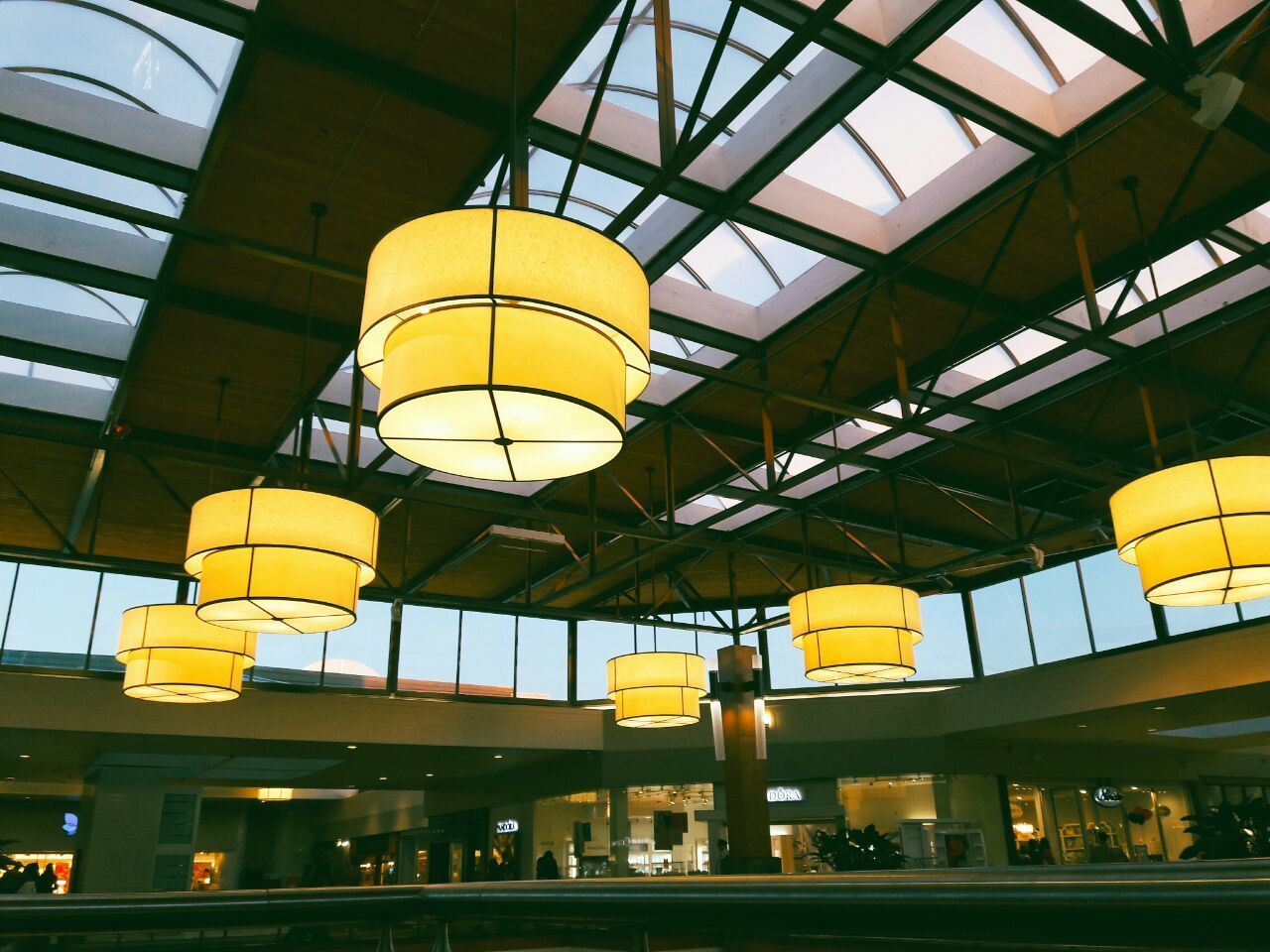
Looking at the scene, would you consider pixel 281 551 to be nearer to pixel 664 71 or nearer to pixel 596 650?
pixel 664 71

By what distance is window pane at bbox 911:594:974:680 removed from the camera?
19.6 metres

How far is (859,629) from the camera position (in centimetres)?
916

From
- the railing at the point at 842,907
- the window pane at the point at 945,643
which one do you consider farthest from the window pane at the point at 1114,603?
the railing at the point at 842,907

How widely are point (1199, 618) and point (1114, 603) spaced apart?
1.47 meters

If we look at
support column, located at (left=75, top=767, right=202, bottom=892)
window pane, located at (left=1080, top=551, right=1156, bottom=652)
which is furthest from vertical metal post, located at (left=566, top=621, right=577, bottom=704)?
window pane, located at (left=1080, top=551, right=1156, bottom=652)

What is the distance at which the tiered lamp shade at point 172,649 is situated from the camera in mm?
8469

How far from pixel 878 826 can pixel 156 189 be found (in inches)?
661

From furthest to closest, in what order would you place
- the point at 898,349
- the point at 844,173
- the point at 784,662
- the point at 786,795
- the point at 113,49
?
the point at 784,662 → the point at 786,795 → the point at 898,349 → the point at 844,173 → the point at 113,49

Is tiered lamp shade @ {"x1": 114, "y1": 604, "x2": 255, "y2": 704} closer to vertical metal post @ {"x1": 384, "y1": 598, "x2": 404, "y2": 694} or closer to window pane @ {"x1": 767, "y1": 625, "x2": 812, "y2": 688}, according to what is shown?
vertical metal post @ {"x1": 384, "y1": 598, "x2": 404, "y2": 694}

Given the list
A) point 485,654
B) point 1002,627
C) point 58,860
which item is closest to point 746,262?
point 1002,627

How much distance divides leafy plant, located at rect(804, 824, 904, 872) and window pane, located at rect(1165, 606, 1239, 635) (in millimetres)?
5829

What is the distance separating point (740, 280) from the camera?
33.8ft

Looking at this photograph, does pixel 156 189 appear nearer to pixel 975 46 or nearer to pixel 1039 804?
pixel 975 46

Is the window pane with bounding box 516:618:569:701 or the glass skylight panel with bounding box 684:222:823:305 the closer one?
the glass skylight panel with bounding box 684:222:823:305
